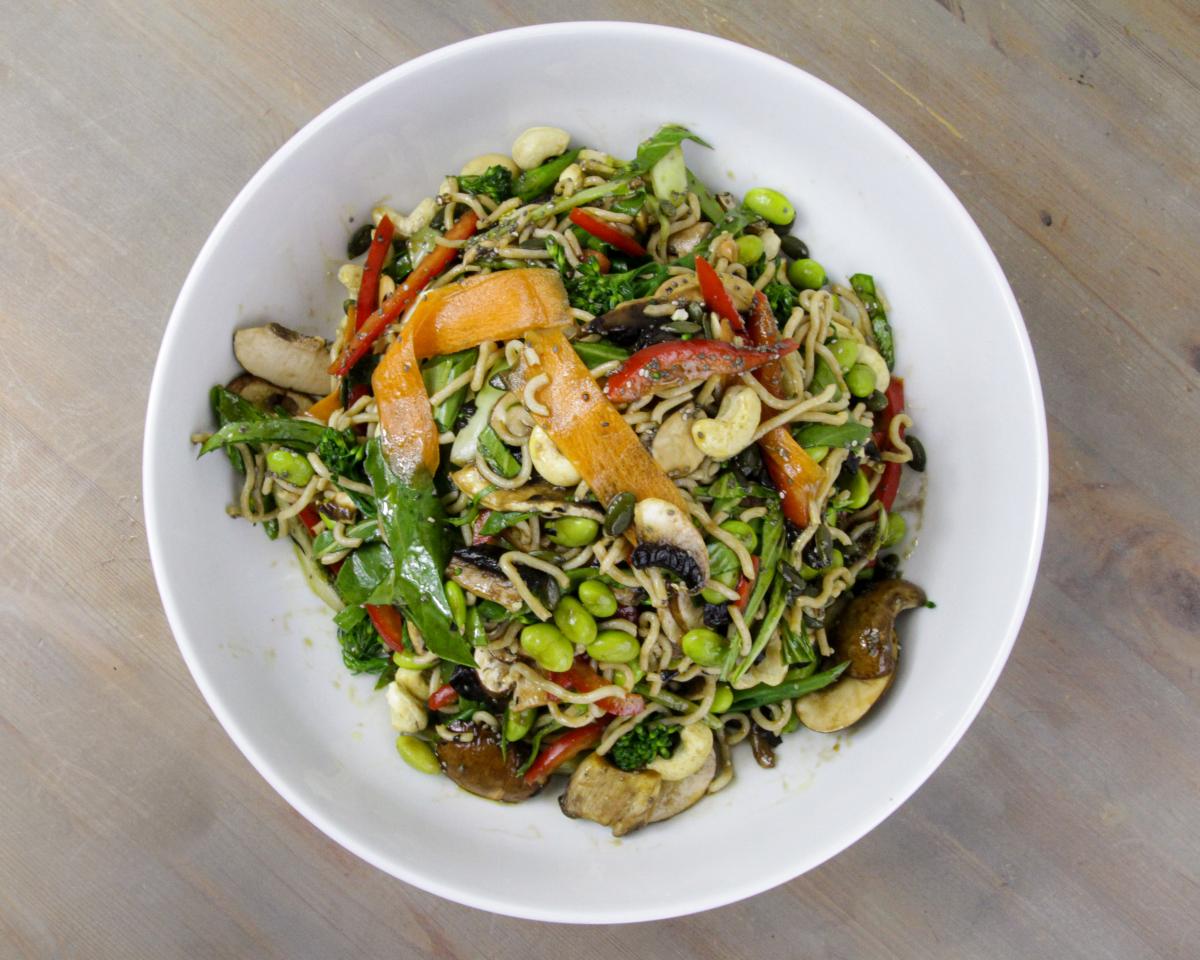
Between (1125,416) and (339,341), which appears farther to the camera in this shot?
(1125,416)

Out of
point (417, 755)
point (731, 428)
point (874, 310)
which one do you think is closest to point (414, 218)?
point (731, 428)

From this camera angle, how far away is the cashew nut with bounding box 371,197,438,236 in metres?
3.63

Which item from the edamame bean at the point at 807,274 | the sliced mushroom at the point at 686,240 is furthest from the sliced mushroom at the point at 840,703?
the sliced mushroom at the point at 686,240

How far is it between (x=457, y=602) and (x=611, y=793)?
106 centimetres

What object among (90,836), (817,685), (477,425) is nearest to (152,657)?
(90,836)

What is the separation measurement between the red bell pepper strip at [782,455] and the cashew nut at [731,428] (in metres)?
0.19

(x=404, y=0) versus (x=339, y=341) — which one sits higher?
(x=404, y=0)

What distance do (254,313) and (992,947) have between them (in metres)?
4.50

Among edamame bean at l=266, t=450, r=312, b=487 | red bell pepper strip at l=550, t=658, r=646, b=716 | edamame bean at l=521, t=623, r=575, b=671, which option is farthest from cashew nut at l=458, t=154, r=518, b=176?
red bell pepper strip at l=550, t=658, r=646, b=716

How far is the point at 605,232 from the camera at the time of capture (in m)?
3.42

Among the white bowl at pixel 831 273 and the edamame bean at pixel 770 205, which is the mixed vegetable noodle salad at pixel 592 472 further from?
the white bowl at pixel 831 273

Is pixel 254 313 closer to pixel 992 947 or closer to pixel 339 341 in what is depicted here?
pixel 339 341

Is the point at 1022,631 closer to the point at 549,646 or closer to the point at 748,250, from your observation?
the point at 748,250

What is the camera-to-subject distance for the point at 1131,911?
414 cm
